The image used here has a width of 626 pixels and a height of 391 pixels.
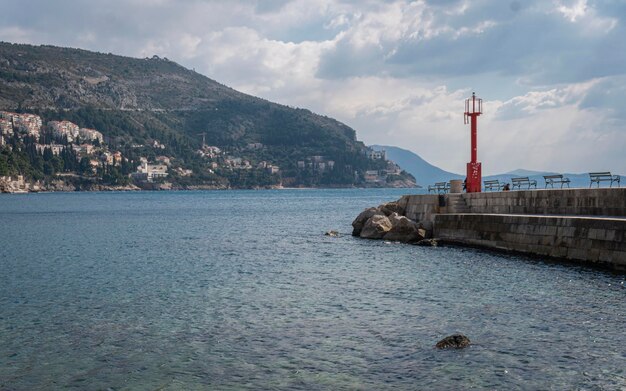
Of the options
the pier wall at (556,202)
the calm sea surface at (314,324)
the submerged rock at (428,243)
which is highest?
the pier wall at (556,202)

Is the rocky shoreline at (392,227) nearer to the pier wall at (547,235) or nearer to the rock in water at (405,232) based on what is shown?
the rock in water at (405,232)

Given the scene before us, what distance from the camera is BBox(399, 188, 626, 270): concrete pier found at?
73.3 feet

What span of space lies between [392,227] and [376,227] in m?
1.82

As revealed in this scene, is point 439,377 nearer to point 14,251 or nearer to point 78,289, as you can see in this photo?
point 78,289

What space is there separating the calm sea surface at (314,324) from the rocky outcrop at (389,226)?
231 inches

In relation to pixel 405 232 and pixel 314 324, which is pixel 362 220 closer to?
pixel 405 232

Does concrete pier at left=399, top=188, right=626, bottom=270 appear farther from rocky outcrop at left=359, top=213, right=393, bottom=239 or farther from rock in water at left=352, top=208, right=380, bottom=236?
rock in water at left=352, top=208, right=380, bottom=236

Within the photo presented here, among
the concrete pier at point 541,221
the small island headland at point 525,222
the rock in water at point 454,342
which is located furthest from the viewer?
the small island headland at point 525,222

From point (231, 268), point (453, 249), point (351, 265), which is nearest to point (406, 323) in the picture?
point (351, 265)

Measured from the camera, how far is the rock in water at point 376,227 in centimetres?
3903

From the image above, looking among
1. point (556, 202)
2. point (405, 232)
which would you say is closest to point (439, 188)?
point (405, 232)

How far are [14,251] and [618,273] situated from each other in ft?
107

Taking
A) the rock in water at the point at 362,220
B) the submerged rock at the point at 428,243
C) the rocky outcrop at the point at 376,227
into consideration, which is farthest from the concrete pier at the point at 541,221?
the rock in water at the point at 362,220

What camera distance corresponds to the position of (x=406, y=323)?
16.4 metres
